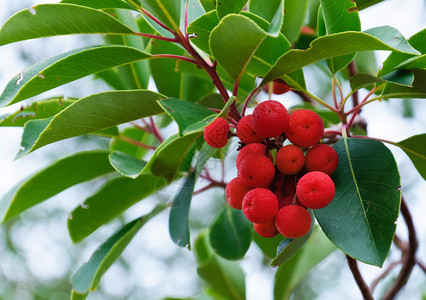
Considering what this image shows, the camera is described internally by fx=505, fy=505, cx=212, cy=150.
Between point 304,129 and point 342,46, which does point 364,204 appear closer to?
point 304,129

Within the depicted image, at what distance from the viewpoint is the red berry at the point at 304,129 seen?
0.91 metres

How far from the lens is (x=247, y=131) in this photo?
92 cm

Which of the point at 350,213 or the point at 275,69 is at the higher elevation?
the point at 275,69

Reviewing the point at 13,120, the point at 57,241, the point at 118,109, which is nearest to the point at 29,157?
the point at 57,241

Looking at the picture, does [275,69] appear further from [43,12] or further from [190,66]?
[190,66]

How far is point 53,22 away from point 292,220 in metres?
0.57

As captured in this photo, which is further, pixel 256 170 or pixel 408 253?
pixel 408 253

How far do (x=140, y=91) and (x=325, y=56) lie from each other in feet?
1.11

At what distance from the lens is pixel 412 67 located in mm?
958

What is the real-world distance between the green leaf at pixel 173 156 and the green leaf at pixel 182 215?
0.05 meters

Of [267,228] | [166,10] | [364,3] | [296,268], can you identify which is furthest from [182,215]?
[296,268]

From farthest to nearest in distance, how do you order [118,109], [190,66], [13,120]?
[190,66] → [13,120] → [118,109]

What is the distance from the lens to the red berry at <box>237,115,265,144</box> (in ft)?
3.02

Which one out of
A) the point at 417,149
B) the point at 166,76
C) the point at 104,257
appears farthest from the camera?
the point at 166,76
